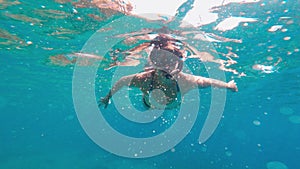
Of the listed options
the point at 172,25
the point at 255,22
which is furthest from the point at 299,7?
the point at 172,25

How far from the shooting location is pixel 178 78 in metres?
8.40

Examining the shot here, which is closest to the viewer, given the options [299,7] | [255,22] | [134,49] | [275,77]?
[299,7]

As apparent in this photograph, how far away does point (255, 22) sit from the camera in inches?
471

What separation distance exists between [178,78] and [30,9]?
29.9ft

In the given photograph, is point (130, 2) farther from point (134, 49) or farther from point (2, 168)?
point (2, 168)

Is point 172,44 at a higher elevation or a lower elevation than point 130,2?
lower

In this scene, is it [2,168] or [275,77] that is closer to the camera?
[275,77]

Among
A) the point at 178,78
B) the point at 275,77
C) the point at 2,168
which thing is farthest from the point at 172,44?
the point at 2,168

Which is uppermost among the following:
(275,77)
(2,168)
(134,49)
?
(134,49)

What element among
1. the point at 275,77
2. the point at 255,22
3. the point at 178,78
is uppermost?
the point at 255,22

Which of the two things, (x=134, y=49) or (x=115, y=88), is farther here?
(x=134, y=49)

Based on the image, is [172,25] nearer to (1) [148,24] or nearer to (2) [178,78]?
(1) [148,24]

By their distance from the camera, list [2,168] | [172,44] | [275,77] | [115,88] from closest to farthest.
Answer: [115,88] < [172,44] < [275,77] < [2,168]

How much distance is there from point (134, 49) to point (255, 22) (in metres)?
7.85
